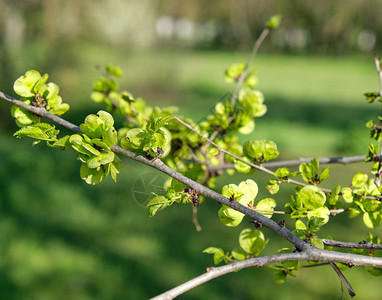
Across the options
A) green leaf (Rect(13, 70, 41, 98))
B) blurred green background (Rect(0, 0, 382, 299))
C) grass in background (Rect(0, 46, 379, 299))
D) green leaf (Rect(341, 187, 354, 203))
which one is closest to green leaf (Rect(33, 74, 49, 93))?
green leaf (Rect(13, 70, 41, 98))

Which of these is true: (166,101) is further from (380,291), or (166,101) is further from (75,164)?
(380,291)

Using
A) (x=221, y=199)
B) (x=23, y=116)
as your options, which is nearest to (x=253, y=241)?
(x=221, y=199)

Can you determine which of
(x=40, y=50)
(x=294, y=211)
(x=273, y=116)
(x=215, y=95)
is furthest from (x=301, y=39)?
(x=294, y=211)

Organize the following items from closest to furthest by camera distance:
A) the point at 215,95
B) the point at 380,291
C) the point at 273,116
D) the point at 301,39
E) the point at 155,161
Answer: the point at 155,161
the point at 380,291
the point at 273,116
the point at 215,95
the point at 301,39

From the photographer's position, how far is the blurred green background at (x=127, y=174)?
115 inches

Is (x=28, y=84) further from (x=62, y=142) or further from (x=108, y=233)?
(x=108, y=233)

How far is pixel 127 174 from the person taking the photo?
4824 mm

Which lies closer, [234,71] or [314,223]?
[314,223]

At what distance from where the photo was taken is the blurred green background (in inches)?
115

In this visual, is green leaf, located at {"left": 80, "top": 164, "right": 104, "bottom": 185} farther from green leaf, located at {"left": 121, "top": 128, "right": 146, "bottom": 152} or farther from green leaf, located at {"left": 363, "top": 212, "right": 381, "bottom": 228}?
green leaf, located at {"left": 363, "top": 212, "right": 381, "bottom": 228}

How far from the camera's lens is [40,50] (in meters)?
6.87

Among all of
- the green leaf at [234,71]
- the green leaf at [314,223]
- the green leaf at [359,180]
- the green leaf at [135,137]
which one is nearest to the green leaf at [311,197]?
the green leaf at [314,223]

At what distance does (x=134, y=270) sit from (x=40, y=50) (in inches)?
198

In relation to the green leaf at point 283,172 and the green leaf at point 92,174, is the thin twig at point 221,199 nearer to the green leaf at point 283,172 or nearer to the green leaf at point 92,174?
the green leaf at point 92,174
